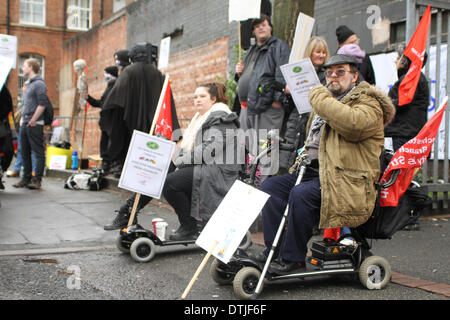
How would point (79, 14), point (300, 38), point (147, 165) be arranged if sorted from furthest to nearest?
point (79, 14), point (300, 38), point (147, 165)

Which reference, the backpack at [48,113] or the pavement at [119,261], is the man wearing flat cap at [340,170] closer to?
the pavement at [119,261]

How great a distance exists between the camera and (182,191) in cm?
535

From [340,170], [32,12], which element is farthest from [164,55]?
[32,12]

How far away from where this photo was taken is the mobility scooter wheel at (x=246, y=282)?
382cm

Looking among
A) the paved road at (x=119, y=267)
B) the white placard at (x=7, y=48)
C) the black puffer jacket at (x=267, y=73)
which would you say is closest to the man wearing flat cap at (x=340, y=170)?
the paved road at (x=119, y=267)

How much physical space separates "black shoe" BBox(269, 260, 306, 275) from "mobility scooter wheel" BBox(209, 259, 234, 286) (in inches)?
15.6

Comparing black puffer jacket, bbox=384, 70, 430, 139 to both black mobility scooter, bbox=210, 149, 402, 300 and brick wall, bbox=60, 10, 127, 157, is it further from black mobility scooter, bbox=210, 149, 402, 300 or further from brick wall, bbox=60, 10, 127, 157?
brick wall, bbox=60, 10, 127, 157

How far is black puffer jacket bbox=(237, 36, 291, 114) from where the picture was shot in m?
6.35

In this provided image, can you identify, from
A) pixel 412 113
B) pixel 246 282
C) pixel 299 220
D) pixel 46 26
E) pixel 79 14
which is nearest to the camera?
pixel 246 282

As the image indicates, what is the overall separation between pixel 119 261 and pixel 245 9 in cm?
336

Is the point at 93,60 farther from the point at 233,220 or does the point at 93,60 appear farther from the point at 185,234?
the point at 233,220

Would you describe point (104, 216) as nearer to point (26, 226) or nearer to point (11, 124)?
point (26, 226)
